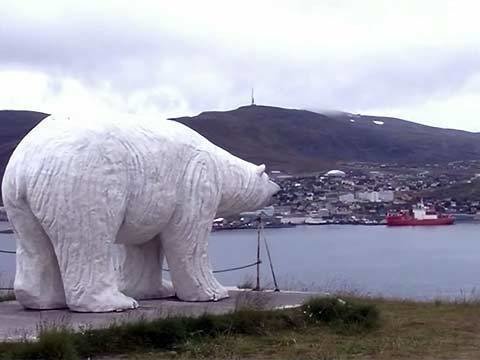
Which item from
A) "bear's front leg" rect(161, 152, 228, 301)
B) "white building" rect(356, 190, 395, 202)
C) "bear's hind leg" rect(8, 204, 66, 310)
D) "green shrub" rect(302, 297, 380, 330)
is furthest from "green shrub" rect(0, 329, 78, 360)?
"white building" rect(356, 190, 395, 202)

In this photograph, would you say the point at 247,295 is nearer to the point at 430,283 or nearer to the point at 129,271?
the point at 129,271

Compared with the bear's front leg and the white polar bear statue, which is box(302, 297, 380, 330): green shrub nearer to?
the bear's front leg

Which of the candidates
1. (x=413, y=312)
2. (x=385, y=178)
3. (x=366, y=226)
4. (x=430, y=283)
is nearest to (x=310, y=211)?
(x=366, y=226)

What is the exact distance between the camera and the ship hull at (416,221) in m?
49.5

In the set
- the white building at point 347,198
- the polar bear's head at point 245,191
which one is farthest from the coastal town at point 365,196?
the polar bear's head at point 245,191

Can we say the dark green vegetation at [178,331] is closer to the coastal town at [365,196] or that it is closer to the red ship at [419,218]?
the coastal town at [365,196]

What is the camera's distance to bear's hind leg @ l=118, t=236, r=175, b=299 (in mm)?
12734

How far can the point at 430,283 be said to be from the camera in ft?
74.5

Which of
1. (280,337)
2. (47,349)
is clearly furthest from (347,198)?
(47,349)

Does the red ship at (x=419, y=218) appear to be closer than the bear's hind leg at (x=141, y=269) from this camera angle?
No

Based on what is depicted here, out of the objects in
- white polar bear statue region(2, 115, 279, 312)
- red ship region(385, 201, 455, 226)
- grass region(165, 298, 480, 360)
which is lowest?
grass region(165, 298, 480, 360)

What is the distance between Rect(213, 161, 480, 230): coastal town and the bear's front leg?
30107mm

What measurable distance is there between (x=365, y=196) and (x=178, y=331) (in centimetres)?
4666

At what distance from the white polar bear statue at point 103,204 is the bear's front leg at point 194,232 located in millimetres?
13
